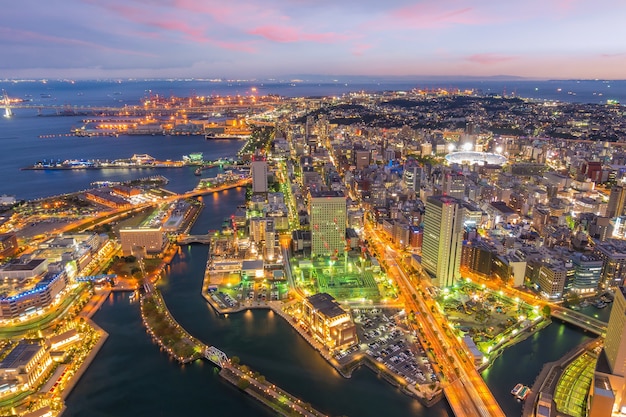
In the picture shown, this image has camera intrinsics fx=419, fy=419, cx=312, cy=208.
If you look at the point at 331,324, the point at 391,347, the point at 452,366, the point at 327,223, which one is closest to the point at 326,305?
the point at 331,324

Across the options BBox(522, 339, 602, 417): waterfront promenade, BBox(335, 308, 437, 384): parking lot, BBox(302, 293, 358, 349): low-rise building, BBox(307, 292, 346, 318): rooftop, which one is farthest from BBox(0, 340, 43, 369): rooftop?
BBox(522, 339, 602, 417): waterfront promenade

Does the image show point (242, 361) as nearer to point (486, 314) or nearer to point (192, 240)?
point (486, 314)

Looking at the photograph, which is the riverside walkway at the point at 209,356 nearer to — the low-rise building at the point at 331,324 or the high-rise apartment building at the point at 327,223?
the low-rise building at the point at 331,324

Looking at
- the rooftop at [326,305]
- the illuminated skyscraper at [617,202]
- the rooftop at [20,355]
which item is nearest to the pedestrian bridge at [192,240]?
the rooftop at [326,305]

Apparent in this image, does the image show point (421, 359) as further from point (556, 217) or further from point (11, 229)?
point (11, 229)

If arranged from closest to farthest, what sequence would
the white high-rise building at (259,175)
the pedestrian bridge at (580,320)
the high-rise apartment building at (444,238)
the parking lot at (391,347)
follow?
the parking lot at (391,347), the pedestrian bridge at (580,320), the high-rise apartment building at (444,238), the white high-rise building at (259,175)

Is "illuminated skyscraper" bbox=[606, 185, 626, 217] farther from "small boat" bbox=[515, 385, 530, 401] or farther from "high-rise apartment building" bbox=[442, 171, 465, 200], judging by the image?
"small boat" bbox=[515, 385, 530, 401]

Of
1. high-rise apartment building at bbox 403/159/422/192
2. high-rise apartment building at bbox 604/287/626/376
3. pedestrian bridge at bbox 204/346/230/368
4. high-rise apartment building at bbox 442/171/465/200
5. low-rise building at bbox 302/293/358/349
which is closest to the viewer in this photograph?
high-rise apartment building at bbox 604/287/626/376
